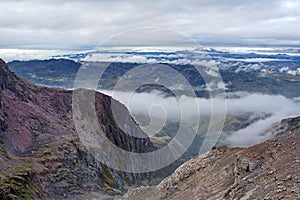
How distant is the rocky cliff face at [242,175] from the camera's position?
51.5 meters

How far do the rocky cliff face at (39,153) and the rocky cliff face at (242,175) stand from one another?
2746cm

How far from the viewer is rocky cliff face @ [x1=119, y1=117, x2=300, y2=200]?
51531 millimetres

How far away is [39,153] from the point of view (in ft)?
407

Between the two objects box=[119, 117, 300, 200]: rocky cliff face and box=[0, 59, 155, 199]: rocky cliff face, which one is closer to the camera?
box=[119, 117, 300, 200]: rocky cliff face

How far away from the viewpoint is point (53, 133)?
480 ft

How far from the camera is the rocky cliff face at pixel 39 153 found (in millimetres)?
100250

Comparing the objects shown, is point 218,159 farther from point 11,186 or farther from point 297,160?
point 11,186

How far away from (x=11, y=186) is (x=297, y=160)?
63.8 metres

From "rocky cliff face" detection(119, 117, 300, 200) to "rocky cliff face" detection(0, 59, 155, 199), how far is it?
90.1 ft

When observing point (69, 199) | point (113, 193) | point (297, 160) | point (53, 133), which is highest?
point (297, 160)

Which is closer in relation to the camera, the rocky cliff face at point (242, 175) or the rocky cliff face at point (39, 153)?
the rocky cliff face at point (242, 175)

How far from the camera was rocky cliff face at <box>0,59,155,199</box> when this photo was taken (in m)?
100

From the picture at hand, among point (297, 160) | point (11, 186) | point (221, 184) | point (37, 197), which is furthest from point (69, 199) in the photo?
point (297, 160)

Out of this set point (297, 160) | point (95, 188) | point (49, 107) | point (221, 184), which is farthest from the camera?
point (49, 107)
